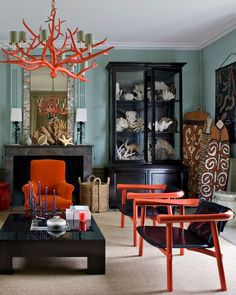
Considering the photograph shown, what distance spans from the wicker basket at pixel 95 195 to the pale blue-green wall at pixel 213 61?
208 cm

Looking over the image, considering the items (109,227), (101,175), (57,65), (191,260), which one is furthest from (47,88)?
(191,260)

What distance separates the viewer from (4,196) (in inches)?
275

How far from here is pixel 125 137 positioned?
7484mm

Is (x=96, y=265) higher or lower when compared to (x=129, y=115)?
lower

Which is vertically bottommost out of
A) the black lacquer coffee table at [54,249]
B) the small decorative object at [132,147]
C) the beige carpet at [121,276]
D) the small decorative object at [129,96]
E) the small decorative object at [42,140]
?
the beige carpet at [121,276]

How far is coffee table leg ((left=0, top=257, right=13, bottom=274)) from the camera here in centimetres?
384

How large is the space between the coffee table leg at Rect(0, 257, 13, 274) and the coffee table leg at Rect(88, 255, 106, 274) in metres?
0.69

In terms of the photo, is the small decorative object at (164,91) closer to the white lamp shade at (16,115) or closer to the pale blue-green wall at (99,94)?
the pale blue-green wall at (99,94)

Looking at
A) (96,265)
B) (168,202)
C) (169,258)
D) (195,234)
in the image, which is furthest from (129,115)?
(169,258)

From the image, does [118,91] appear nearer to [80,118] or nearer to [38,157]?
[80,118]

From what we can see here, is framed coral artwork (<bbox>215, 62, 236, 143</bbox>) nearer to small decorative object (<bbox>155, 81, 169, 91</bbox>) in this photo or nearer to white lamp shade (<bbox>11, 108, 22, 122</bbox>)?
small decorative object (<bbox>155, 81, 169, 91</bbox>)

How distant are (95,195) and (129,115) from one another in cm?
146

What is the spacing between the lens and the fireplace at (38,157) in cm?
716

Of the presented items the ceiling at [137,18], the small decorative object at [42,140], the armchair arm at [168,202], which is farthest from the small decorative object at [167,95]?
the armchair arm at [168,202]
